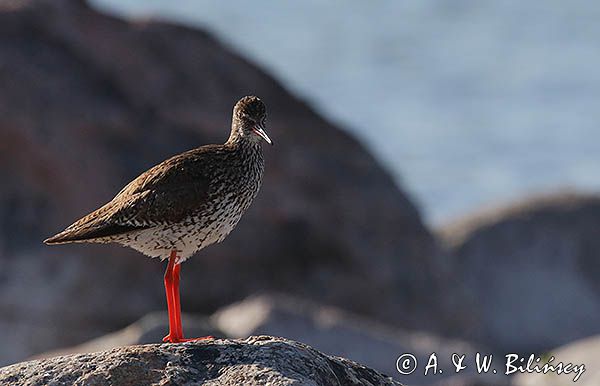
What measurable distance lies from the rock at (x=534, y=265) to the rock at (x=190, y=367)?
1212cm

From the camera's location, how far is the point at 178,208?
966cm

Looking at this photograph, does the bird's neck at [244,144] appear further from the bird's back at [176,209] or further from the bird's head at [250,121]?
the bird's back at [176,209]

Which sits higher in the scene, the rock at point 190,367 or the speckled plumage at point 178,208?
the speckled plumage at point 178,208

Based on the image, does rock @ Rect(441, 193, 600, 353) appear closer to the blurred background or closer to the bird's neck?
the blurred background

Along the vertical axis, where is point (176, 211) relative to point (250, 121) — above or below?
below

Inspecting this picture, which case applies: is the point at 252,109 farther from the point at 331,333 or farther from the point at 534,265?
the point at 534,265

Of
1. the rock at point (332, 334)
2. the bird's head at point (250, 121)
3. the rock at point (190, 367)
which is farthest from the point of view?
the rock at point (332, 334)

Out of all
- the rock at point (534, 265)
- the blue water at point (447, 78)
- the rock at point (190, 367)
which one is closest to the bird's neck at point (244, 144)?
the rock at point (190, 367)

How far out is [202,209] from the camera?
381 inches

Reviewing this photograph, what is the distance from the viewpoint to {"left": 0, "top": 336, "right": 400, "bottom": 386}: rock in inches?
290

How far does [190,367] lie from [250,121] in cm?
333

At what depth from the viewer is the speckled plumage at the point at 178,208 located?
31.7ft

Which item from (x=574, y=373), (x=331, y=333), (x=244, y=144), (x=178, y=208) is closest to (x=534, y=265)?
(x=574, y=373)

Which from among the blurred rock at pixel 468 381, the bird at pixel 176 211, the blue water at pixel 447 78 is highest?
the blue water at pixel 447 78
